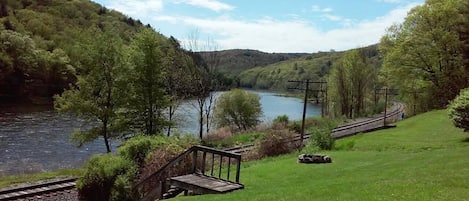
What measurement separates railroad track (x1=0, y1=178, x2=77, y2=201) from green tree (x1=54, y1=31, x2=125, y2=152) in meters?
10.2

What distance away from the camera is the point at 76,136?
36.7 meters

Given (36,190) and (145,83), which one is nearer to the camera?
(36,190)

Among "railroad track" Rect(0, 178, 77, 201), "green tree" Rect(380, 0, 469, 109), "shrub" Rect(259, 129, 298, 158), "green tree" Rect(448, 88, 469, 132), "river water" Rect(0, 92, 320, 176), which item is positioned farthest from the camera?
"green tree" Rect(380, 0, 469, 109)

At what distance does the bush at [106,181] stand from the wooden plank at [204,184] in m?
3.62

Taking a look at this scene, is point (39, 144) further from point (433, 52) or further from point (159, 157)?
point (433, 52)

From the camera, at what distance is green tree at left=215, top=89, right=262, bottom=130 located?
62.4 m

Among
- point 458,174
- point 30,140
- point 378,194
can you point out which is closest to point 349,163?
point 458,174

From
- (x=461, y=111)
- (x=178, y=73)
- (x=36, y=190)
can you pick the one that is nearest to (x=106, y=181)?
(x=36, y=190)

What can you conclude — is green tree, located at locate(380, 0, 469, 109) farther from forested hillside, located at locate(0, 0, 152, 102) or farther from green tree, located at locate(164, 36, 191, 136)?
forested hillside, located at locate(0, 0, 152, 102)

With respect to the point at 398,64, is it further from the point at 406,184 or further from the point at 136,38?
the point at 406,184

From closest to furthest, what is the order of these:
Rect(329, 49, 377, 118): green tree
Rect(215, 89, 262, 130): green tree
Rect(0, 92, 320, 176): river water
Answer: Rect(0, 92, 320, 176): river water
Rect(215, 89, 262, 130): green tree
Rect(329, 49, 377, 118): green tree

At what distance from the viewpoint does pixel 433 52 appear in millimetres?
53438

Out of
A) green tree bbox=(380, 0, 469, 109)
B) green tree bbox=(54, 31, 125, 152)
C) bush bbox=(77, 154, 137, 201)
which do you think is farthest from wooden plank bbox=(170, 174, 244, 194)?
green tree bbox=(380, 0, 469, 109)

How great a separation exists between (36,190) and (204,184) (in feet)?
44.5
